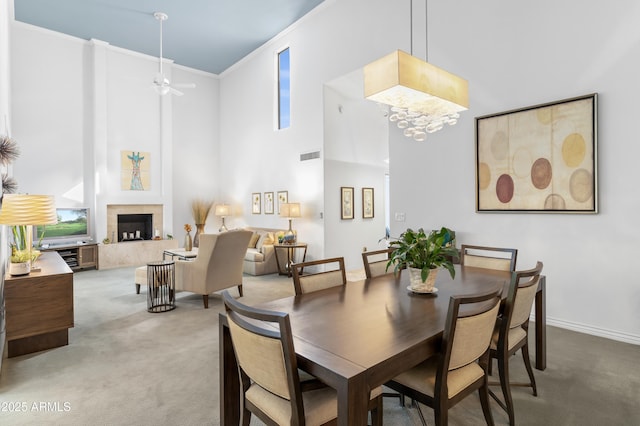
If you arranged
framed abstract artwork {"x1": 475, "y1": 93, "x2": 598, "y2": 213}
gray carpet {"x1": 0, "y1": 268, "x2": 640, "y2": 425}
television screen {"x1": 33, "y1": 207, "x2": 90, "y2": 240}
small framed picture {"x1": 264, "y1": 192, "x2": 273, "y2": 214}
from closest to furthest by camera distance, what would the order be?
gray carpet {"x1": 0, "y1": 268, "x2": 640, "y2": 425}, framed abstract artwork {"x1": 475, "y1": 93, "x2": 598, "y2": 213}, television screen {"x1": 33, "y1": 207, "x2": 90, "y2": 240}, small framed picture {"x1": 264, "y1": 192, "x2": 273, "y2": 214}

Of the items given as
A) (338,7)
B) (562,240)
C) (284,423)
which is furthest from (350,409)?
(338,7)

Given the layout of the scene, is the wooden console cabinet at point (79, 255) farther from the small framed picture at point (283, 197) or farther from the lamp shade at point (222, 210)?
the small framed picture at point (283, 197)

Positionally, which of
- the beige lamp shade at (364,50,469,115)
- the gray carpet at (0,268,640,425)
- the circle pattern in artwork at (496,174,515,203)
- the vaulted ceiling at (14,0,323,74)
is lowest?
the gray carpet at (0,268,640,425)

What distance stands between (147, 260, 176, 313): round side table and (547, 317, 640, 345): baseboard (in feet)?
14.7

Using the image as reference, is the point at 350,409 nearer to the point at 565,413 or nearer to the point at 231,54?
the point at 565,413

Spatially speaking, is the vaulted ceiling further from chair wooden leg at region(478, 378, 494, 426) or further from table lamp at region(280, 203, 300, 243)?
chair wooden leg at region(478, 378, 494, 426)

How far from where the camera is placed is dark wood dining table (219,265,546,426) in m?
1.20

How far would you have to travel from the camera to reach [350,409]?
3.73ft

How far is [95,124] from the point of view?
7379 mm

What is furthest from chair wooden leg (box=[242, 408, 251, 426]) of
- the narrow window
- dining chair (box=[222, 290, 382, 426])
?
the narrow window

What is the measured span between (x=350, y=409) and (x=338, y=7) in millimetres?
6601

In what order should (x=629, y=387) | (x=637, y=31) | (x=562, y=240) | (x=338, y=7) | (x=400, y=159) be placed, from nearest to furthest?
1. (x=629, y=387)
2. (x=637, y=31)
3. (x=562, y=240)
4. (x=400, y=159)
5. (x=338, y=7)

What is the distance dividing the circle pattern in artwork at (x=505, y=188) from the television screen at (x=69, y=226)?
7.83 meters

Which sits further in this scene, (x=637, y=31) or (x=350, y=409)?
(x=637, y=31)
